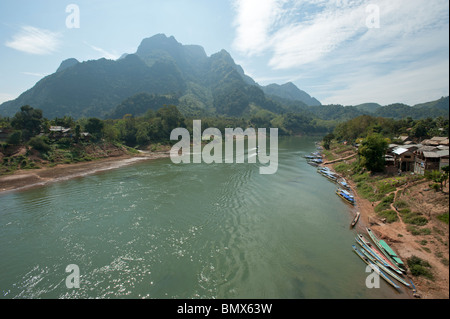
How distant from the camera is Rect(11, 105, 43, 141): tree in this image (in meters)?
51.0

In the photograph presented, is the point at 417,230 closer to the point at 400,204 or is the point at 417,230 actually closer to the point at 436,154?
the point at 400,204

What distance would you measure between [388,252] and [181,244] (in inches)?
670

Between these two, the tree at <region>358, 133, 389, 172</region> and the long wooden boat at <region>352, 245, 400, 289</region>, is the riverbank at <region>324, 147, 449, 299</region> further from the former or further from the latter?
the tree at <region>358, 133, 389, 172</region>

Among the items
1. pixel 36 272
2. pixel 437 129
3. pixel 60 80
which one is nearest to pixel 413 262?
pixel 36 272

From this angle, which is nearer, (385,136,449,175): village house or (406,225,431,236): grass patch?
(406,225,431,236): grass patch

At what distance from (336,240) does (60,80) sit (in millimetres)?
259022

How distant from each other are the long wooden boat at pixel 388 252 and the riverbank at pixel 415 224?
520 mm

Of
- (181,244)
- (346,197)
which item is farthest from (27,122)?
(346,197)

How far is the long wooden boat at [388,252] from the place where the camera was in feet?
45.9

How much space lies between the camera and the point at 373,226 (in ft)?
65.4

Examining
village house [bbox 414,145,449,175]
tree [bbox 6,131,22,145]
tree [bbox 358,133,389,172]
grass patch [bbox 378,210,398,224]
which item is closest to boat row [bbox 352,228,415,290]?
grass patch [bbox 378,210,398,224]

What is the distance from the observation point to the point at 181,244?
55.3 ft
